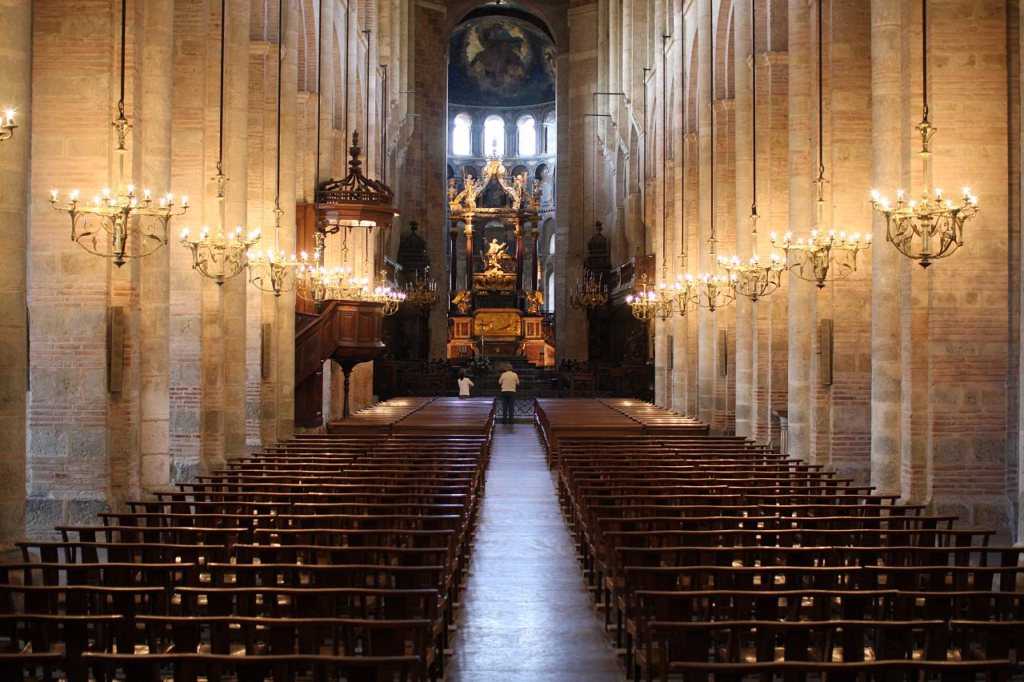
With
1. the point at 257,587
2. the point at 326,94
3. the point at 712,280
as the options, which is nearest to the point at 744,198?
the point at 712,280

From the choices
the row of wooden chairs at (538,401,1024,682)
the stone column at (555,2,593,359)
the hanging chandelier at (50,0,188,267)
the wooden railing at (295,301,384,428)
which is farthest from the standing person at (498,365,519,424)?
the hanging chandelier at (50,0,188,267)

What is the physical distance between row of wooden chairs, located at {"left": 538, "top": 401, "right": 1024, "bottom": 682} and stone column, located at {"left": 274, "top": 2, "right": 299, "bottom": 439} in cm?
738

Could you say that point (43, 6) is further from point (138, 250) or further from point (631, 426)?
point (631, 426)

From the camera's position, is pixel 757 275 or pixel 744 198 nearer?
pixel 757 275

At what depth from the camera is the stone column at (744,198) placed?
70.5ft

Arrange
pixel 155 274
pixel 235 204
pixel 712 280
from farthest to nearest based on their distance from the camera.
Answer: pixel 712 280, pixel 235 204, pixel 155 274

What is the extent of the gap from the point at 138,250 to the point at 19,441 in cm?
383

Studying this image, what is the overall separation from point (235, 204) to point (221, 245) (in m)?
2.33

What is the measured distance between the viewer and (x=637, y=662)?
7430mm

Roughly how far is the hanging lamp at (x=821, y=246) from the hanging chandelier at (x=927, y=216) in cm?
261

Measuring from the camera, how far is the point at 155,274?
1391cm

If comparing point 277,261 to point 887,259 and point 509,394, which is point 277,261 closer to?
point 887,259

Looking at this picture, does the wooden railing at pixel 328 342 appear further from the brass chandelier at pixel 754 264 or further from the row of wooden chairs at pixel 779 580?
the row of wooden chairs at pixel 779 580

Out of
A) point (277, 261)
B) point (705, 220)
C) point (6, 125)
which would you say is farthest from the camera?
point (705, 220)
